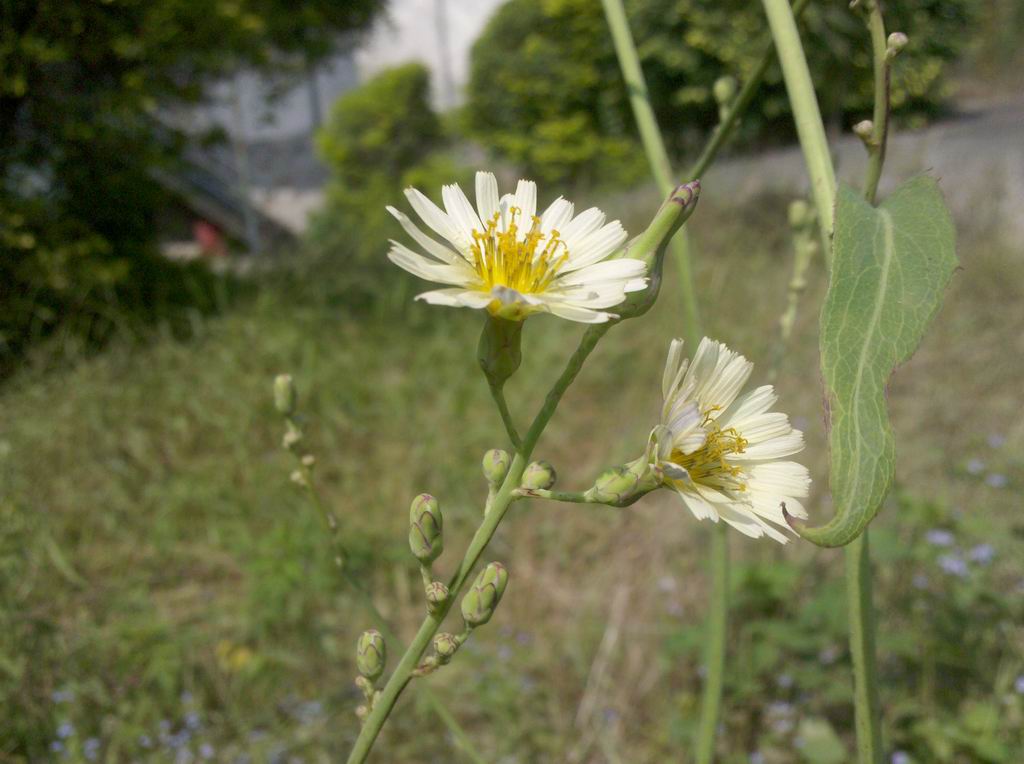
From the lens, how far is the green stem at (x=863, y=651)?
67 cm

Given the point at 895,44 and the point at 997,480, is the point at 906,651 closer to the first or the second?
the point at 997,480

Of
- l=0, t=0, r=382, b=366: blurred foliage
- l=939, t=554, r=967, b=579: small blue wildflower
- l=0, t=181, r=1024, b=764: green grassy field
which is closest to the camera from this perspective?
l=0, t=181, r=1024, b=764: green grassy field

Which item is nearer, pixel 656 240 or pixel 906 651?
pixel 656 240

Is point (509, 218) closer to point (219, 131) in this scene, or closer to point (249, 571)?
point (249, 571)

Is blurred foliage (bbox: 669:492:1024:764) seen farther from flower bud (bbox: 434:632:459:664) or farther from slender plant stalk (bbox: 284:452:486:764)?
flower bud (bbox: 434:632:459:664)

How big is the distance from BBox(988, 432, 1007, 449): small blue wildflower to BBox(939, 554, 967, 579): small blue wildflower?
3.71 ft

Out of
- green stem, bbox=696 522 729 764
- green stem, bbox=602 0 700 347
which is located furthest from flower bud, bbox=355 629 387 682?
green stem, bbox=602 0 700 347

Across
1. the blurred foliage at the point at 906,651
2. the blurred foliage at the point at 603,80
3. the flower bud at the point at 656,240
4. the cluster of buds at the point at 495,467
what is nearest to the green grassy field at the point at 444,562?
the blurred foliage at the point at 906,651

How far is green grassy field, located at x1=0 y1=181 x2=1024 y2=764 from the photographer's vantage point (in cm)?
199

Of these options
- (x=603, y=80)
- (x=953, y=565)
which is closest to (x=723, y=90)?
(x=953, y=565)

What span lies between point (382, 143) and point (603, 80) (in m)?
2.80

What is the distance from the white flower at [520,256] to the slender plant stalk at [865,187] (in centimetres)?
17

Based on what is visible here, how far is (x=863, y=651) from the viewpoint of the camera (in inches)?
26.5

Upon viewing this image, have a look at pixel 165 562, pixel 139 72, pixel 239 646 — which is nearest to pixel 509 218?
pixel 239 646
